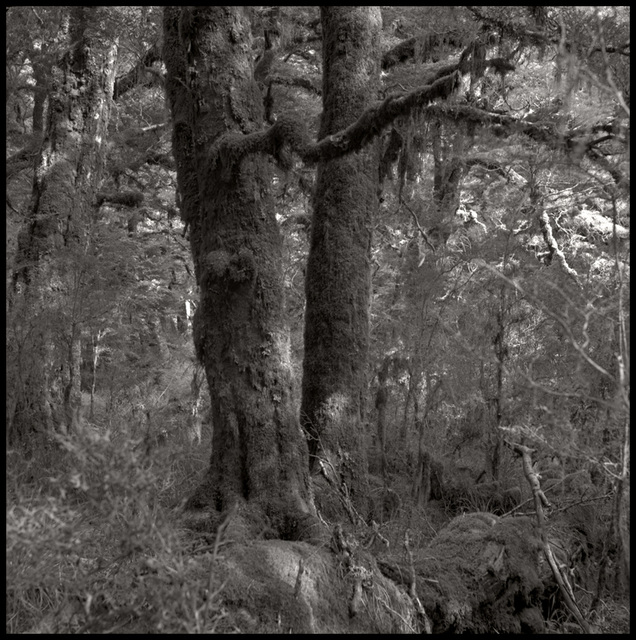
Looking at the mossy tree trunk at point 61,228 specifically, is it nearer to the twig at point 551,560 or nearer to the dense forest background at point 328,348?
the dense forest background at point 328,348

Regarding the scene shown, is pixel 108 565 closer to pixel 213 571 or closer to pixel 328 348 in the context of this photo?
pixel 213 571

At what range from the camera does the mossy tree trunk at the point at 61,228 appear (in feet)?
23.3

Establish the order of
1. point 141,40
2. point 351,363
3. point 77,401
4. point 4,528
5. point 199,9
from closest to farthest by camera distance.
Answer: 1. point 4,528
2. point 199,9
3. point 351,363
4. point 77,401
5. point 141,40

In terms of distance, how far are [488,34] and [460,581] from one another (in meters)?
6.67

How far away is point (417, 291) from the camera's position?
8477mm

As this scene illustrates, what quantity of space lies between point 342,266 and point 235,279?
5.87ft

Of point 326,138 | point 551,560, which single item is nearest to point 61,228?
point 326,138

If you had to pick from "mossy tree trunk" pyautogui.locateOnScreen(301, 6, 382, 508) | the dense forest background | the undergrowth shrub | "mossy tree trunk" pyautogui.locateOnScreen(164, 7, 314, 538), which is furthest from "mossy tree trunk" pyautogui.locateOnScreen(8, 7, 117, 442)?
the undergrowth shrub

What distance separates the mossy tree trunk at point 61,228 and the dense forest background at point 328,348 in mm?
38

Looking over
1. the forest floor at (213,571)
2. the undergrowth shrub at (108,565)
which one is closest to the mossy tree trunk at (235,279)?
the forest floor at (213,571)

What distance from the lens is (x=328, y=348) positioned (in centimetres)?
→ 660

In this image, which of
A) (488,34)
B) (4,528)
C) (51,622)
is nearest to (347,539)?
(51,622)

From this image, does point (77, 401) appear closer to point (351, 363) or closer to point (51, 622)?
point (351, 363)

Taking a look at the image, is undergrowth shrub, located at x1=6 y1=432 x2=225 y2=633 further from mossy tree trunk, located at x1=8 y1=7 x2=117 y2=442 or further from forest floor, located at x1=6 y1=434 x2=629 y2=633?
mossy tree trunk, located at x1=8 y1=7 x2=117 y2=442
